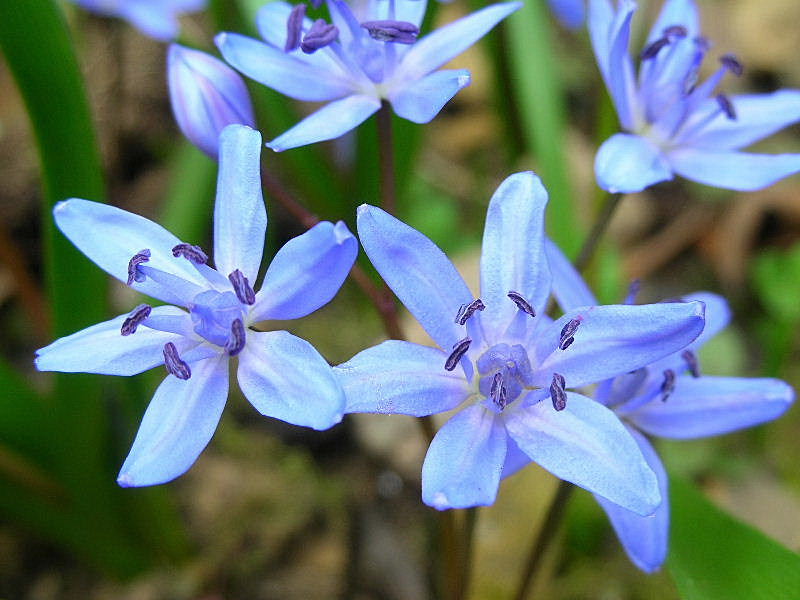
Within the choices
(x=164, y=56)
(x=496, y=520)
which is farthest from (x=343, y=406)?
(x=164, y=56)

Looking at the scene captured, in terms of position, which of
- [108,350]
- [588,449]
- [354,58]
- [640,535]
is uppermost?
[354,58]

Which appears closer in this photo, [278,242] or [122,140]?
[278,242]

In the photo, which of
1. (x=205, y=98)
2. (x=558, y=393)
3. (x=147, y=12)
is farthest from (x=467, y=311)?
(x=147, y=12)

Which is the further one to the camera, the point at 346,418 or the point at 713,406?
the point at 346,418

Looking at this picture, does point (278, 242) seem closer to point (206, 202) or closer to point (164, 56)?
point (206, 202)

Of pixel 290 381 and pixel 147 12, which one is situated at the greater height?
pixel 290 381

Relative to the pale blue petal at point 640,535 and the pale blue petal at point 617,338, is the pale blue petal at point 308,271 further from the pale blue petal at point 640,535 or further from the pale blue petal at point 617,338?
the pale blue petal at point 640,535

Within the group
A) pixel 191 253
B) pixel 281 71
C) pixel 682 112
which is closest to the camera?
pixel 191 253

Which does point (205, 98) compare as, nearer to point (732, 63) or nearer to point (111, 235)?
point (111, 235)
